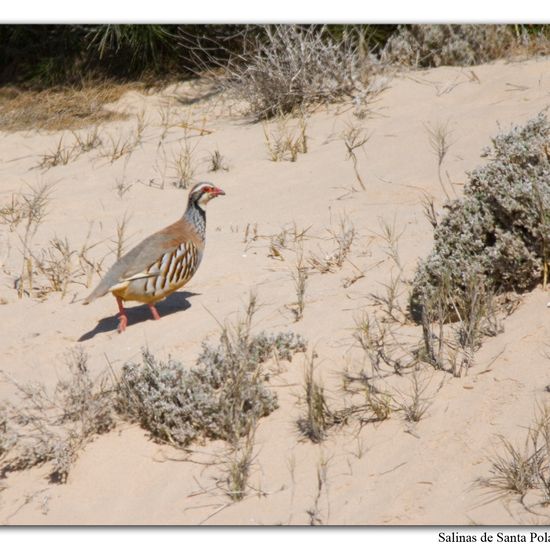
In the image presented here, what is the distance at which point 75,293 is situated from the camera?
721cm

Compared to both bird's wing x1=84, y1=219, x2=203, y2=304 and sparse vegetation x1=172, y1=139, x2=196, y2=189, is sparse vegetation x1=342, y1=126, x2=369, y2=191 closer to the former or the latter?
sparse vegetation x1=172, y1=139, x2=196, y2=189

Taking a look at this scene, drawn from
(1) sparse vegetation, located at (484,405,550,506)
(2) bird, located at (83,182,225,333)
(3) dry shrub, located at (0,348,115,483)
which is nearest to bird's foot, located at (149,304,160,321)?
(2) bird, located at (83,182,225,333)

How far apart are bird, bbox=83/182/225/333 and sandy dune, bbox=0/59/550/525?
0.72 feet

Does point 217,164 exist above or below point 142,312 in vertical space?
above

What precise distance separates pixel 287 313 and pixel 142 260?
1013 millimetres

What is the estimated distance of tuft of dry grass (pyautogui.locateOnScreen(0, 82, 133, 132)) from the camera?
1045 cm

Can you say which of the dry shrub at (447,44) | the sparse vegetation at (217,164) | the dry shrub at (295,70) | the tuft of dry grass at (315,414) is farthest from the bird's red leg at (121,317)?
the dry shrub at (447,44)

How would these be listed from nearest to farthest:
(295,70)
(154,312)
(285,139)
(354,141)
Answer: (154,312) → (354,141) → (285,139) → (295,70)

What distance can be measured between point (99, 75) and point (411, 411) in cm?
654

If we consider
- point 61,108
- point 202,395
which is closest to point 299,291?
point 202,395

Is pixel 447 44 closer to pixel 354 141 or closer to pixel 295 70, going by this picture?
pixel 295 70

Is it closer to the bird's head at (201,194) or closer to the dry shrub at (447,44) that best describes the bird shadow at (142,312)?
the bird's head at (201,194)

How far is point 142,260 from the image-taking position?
6.62 meters
